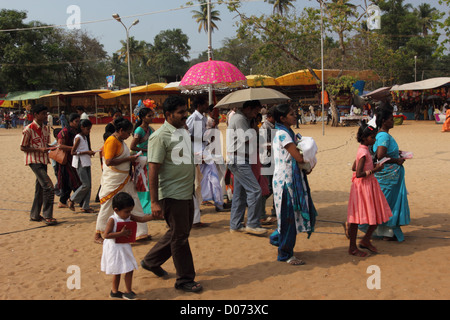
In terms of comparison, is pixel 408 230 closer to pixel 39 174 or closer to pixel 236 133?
pixel 236 133

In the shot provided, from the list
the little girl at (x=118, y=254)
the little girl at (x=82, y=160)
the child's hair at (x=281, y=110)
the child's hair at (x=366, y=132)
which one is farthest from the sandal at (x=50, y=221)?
the child's hair at (x=366, y=132)

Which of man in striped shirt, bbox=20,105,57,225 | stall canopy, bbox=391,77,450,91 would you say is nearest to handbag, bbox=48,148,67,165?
man in striped shirt, bbox=20,105,57,225

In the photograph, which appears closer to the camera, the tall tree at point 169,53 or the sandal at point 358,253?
the sandal at point 358,253

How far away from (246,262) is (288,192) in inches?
38.3

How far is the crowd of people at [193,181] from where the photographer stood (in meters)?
3.84

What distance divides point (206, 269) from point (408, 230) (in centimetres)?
298

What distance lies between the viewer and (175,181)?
3.83 metres

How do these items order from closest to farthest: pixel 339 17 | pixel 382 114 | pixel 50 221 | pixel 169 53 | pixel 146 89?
pixel 382 114 → pixel 50 221 → pixel 339 17 → pixel 146 89 → pixel 169 53

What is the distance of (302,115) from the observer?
30.2 meters

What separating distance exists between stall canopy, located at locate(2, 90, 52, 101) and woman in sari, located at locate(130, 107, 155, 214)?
33.9m

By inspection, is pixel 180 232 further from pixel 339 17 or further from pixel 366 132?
A: pixel 339 17

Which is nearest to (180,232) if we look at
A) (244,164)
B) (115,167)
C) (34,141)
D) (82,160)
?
(115,167)

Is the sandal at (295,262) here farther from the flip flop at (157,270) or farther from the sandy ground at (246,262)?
the flip flop at (157,270)

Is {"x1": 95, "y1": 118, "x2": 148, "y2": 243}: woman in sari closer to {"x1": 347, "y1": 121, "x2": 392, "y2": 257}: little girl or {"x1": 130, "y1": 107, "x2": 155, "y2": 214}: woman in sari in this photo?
{"x1": 130, "y1": 107, "x2": 155, "y2": 214}: woman in sari
